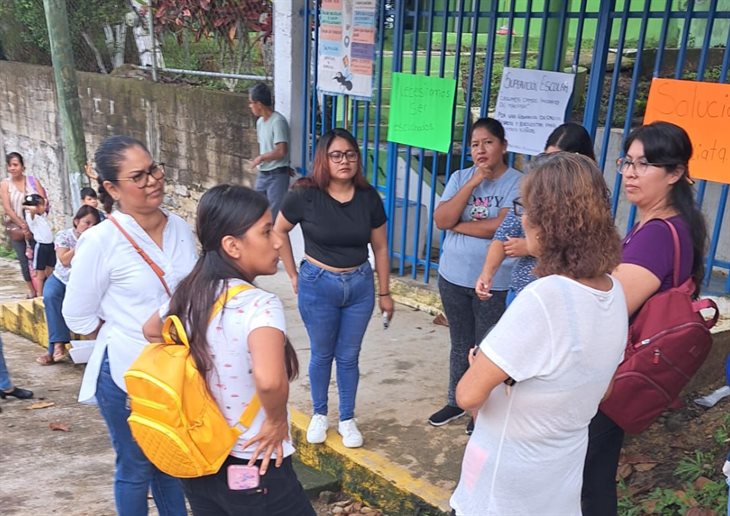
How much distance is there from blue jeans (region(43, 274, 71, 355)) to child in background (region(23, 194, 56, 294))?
5.66ft

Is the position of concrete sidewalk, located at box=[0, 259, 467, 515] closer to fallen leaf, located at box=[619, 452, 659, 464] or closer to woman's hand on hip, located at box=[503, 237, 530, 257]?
fallen leaf, located at box=[619, 452, 659, 464]

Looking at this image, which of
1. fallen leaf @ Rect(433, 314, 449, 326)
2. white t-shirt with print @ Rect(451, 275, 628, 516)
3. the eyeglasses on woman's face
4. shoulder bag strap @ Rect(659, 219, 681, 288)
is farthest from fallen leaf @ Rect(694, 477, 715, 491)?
fallen leaf @ Rect(433, 314, 449, 326)

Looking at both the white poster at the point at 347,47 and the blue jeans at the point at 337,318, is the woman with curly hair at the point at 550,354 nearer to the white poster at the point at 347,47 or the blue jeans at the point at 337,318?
the blue jeans at the point at 337,318

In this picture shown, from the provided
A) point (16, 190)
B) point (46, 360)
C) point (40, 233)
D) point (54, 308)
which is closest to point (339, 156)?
point (54, 308)

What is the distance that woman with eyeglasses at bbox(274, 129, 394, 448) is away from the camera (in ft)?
11.7

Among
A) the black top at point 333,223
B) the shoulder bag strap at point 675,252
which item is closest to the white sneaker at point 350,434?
the black top at point 333,223

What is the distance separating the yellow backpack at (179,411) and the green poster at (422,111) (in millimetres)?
3837

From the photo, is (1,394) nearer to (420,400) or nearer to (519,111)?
(420,400)

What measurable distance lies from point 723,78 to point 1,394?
5.43 meters

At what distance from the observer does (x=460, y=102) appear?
337 inches

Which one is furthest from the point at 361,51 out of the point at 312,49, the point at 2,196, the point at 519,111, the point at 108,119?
the point at 108,119

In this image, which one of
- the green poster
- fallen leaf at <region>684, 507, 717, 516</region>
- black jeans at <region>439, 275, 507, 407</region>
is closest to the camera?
fallen leaf at <region>684, 507, 717, 516</region>

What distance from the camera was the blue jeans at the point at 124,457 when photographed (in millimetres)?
2752

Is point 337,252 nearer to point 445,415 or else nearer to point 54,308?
point 445,415
